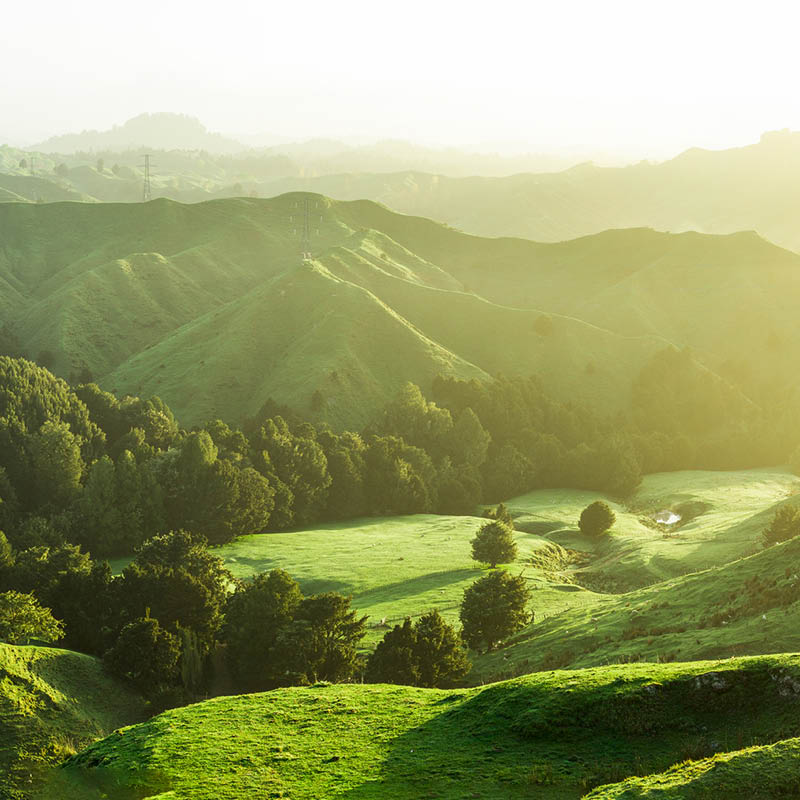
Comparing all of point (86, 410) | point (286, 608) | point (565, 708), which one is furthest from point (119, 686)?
point (86, 410)

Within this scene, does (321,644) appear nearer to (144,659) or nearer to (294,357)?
(144,659)

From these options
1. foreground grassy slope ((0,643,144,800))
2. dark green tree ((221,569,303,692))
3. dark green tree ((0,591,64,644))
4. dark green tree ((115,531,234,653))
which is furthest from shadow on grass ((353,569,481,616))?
dark green tree ((0,591,64,644))

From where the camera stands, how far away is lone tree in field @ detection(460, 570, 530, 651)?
53.2 m

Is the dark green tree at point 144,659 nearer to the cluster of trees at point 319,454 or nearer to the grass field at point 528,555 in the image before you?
the grass field at point 528,555

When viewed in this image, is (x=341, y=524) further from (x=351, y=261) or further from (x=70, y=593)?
(x=351, y=261)

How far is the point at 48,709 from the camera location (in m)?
36.5

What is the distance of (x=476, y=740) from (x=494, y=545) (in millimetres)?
44589

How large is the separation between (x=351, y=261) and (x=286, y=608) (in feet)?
503

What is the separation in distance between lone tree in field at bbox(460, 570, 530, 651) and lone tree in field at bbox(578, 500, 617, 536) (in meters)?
38.3

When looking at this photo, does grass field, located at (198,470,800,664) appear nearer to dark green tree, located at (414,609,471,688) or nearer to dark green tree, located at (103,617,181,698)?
dark green tree, located at (414,609,471,688)

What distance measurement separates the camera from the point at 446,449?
416 feet

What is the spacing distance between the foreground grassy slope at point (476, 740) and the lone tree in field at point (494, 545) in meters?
39.0

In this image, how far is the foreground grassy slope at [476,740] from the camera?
968 inches

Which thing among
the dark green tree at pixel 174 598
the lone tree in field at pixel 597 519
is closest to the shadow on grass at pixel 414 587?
the dark green tree at pixel 174 598
